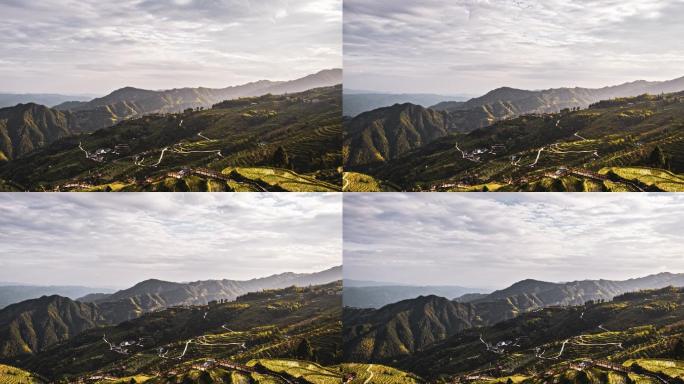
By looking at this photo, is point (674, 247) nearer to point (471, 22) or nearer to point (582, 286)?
point (582, 286)

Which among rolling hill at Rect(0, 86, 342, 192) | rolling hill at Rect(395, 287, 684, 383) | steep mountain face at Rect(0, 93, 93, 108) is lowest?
rolling hill at Rect(395, 287, 684, 383)

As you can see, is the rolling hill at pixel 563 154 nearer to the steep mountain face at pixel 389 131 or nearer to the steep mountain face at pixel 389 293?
the steep mountain face at pixel 389 131

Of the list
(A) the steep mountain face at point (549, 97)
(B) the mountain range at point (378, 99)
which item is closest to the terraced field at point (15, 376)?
(B) the mountain range at point (378, 99)

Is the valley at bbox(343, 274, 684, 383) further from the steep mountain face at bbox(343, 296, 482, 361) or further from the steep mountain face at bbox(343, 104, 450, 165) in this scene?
the steep mountain face at bbox(343, 104, 450, 165)

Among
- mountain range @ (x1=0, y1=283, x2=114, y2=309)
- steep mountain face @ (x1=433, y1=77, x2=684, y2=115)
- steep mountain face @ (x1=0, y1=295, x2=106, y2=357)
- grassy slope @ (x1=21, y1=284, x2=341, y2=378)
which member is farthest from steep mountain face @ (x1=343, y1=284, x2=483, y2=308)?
steep mountain face @ (x1=0, y1=295, x2=106, y2=357)

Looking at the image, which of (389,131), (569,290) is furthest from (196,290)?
(569,290)

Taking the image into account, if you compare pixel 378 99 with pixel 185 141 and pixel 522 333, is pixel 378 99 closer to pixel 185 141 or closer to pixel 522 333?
pixel 185 141

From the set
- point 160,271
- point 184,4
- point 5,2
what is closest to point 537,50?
point 184,4
